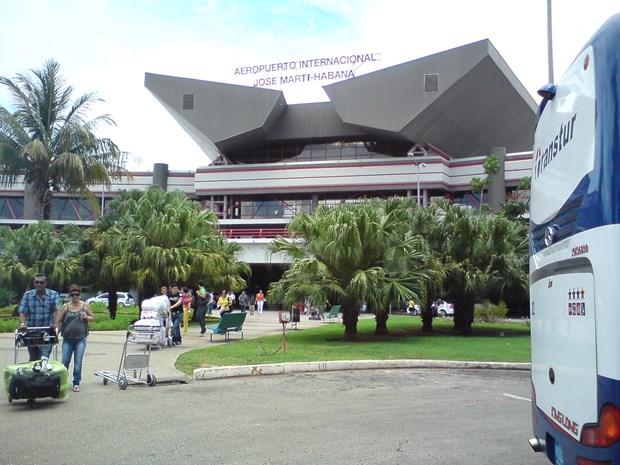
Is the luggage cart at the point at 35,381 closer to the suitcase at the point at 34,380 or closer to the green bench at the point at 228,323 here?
the suitcase at the point at 34,380

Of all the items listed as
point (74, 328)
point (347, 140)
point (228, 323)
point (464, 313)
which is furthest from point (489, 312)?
point (347, 140)

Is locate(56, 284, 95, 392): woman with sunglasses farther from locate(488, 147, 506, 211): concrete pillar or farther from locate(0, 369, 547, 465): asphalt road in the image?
locate(488, 147, 506, 211): concrete pillar

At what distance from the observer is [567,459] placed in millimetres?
4008

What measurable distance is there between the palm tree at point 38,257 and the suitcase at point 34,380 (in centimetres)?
2068

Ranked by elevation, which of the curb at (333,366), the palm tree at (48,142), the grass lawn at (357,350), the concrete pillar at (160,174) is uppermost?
the concrete pillar at (160,174)

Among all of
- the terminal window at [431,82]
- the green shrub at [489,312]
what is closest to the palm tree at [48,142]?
the green shrub at [489,312]

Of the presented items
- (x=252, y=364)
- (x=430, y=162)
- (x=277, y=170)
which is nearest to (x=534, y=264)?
(x=252, y=364)

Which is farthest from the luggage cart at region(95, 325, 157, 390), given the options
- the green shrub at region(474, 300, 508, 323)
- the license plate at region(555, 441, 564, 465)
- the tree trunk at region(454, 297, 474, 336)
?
the green shrub at region(474, 300, 508, 323)

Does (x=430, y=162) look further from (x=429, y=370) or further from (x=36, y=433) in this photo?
(x=36, y=433)

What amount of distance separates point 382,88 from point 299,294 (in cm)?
3930

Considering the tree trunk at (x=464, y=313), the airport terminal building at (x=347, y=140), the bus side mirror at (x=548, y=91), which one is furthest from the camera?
the airport terminal building at (x=347, y=140)

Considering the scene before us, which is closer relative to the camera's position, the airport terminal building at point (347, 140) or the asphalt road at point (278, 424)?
the asphalt road at point (278, 424)

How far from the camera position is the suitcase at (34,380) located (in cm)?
823

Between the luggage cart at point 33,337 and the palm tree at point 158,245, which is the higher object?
the palm tree at point 158,245
